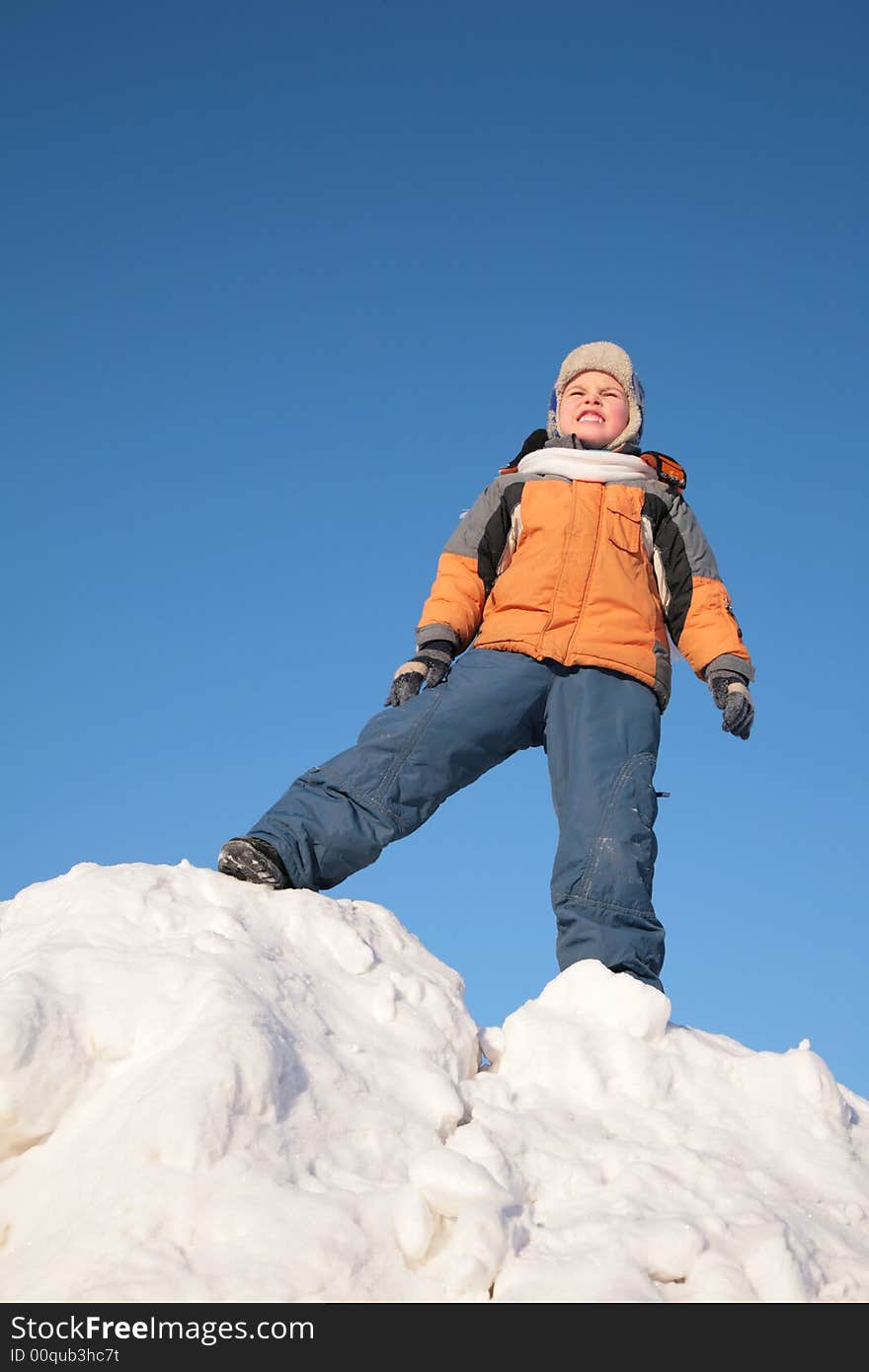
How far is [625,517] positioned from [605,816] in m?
1.28

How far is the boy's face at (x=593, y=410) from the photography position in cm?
505

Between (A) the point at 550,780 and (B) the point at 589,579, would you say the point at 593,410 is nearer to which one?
(B) the point at 589,579

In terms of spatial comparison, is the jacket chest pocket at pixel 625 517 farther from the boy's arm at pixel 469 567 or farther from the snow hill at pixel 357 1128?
the snow hill at pixel 357 1128

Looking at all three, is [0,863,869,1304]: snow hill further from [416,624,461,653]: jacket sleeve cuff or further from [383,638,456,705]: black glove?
[416,624,461,653]: jacket sleeve cuff

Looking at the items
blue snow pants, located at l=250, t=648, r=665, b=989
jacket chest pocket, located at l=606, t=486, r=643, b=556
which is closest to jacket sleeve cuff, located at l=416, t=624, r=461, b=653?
blue snow pants, located at l=250, t=648, r=665, b=989

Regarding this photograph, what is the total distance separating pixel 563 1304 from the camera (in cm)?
219

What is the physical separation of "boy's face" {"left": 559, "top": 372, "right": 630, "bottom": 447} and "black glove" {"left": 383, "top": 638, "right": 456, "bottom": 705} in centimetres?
112

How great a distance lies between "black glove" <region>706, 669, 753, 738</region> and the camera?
4.43 meters

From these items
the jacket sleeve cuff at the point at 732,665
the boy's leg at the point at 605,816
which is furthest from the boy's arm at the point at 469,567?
the jacket sleeve cuff at the point at 732,665

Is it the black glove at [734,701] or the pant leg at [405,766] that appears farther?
the black glove at [734,701]

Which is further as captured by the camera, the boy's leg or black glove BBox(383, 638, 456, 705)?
black glove BBox(383, 638, 456, 705)

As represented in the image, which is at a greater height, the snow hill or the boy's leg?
the boy's leg

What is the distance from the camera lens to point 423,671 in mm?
4578
